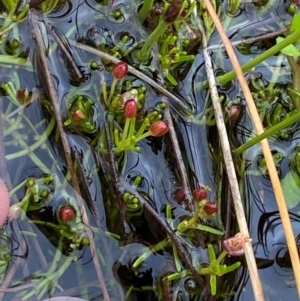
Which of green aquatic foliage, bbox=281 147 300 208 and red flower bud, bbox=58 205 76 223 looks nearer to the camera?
red flower bud, bbox=58 205 76 223

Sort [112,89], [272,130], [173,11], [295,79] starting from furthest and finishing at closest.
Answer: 1. [295,79]
2. [112,89]
3. [272,130]
4. [173,11]

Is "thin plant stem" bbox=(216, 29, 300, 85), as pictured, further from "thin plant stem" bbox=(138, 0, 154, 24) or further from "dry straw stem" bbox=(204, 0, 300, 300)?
"thin plant stem" bbox=(138, 0, 154, 24)

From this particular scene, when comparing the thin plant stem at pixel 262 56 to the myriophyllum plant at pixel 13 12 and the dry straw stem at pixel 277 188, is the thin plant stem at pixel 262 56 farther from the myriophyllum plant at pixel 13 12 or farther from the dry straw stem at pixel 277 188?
the myriophyllum plant at pixel 13 12

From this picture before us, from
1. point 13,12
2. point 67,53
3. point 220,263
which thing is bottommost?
point 220,263

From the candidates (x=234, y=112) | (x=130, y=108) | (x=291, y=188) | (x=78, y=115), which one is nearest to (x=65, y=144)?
(x=78, y=115)

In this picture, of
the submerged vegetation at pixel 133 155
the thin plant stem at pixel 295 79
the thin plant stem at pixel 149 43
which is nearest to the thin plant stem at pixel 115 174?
the submerged vegetation at pixel 133 155

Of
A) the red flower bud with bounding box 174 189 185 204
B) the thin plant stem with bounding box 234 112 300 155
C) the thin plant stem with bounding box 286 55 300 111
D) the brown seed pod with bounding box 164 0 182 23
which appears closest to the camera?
the brown seed pod with bounding box 164 0 182 23

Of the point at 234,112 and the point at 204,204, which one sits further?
the point at 234,112

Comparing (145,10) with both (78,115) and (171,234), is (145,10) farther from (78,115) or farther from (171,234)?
(171,234)

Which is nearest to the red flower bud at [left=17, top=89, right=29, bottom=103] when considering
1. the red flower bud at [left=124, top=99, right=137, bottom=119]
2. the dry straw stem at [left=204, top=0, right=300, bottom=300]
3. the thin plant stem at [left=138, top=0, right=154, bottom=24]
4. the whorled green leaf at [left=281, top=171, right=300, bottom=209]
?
the red flower bud at [left=124, top=99, right=137, bottom=119]
